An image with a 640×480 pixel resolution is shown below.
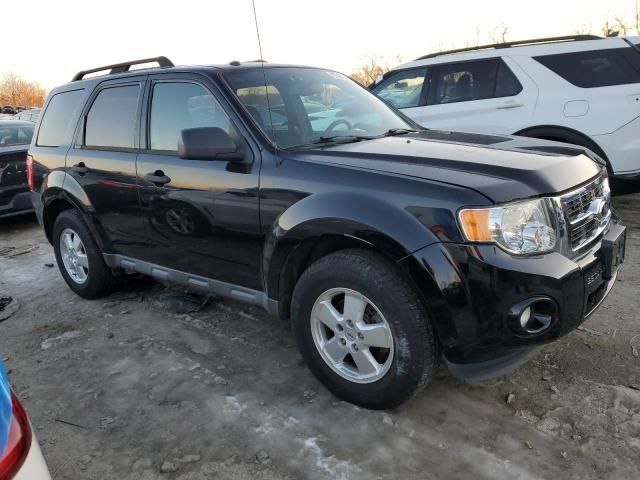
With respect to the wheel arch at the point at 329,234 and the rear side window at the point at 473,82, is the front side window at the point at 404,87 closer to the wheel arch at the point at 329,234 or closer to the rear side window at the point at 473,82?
the rear side window at the point at 473,82

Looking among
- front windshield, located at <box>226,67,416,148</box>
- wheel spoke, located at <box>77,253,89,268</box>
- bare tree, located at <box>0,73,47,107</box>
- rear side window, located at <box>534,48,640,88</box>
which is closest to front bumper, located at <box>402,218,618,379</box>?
front windshield, located at <box>226,67,416,148</box>

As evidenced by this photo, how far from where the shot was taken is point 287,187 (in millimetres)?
2828

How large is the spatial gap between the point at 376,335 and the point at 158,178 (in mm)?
1824

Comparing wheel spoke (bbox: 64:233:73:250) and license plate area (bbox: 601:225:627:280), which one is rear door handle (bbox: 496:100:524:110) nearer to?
license plate area (bbox: 601:225:627:280)

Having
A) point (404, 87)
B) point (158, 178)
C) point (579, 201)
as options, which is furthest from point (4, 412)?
point (404, 87)

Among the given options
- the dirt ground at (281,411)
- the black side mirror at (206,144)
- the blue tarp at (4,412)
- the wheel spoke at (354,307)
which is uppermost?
the black side mirror at (206,144)

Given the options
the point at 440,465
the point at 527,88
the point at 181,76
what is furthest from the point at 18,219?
the point at 440,465

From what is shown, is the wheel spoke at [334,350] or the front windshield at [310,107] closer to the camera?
the wheel spoke at [334,350]

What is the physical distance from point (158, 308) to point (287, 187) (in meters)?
2.07

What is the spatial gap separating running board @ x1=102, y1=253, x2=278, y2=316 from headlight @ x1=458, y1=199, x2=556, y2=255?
127 centimetres

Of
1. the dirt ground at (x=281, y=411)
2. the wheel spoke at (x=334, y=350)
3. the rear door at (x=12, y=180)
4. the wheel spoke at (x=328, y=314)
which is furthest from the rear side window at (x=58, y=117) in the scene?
the wheel spoke at (x=334, y=350)

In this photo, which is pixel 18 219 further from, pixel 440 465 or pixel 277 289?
pixel 440 465

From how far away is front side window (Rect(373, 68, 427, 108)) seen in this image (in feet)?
22.0

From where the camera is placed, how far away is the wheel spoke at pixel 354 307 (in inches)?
104
